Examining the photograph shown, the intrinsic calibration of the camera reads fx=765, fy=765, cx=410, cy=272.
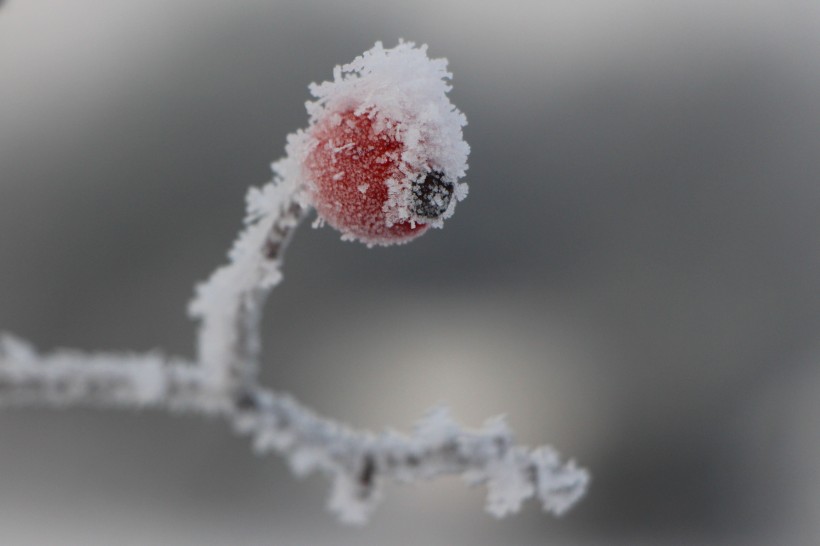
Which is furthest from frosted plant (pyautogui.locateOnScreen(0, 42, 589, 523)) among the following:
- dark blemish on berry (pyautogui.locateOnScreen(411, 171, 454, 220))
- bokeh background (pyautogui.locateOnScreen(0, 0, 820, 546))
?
bokeh background (pyautogui.locateOnScreen(0, 0, 820, 546))

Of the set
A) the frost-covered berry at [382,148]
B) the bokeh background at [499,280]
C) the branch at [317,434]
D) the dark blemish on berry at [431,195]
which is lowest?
the branch at [317,434]

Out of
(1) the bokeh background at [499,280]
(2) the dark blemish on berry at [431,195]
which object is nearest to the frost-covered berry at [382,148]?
(2) the dark blemish on berry at [431,195]

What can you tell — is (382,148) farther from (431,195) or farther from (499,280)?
(499,280)

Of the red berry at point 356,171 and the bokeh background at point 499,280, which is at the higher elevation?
the bokeh background at point 499,280

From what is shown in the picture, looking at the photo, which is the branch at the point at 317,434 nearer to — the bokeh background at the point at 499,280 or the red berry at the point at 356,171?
the red berry at the point at 356,171

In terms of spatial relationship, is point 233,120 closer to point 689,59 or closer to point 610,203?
point 610,203

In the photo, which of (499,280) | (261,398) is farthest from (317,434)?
(499,280)

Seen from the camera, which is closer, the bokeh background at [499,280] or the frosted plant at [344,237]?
the frosted plant at [344,237]
